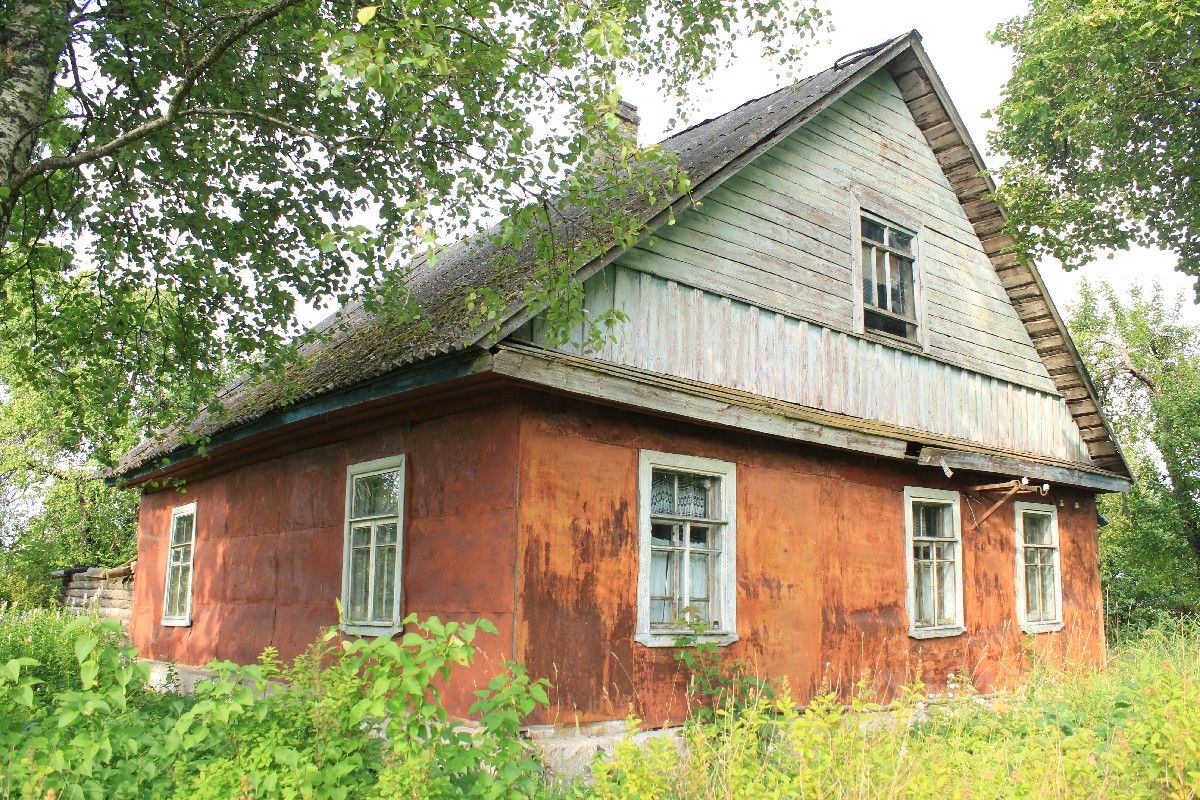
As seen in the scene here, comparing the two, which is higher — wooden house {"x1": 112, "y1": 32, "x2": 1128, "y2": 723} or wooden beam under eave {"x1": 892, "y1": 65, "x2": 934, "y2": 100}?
wooden beam under eave {"x1": 892, "y1": 65, "x2": 934, "y2": 100}

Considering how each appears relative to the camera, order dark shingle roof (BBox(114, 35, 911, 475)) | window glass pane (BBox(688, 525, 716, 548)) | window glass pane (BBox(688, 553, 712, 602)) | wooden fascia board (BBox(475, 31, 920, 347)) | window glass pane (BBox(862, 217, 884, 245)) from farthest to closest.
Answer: window glass pane (BBox(862, 217, 884, 245)), window glass pane (BBox(688, 525, 716, 548)), window glass pane (BBox(688, 553, 712, 602)), dark shingle roof (BBox(114, 35, 911, 475)), wooden fascia board (BBox(475, 31, 920, 347))

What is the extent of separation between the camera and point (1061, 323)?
39.9 feet

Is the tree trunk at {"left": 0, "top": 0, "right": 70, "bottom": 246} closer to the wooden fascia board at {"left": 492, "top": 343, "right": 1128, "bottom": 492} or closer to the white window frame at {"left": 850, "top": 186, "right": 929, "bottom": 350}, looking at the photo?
the wooden fascia board at {"left": 492, "top": 343, "right": 1128, "bottom": 492}

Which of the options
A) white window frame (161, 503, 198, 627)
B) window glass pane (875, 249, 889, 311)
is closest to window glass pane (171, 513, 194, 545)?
white window frame (161, 503, 198, 627)

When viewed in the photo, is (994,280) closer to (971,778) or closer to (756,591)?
(756,591)

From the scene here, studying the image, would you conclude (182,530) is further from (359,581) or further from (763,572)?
(763,572)

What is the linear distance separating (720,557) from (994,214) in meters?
6.43

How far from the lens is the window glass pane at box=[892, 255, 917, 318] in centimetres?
1094

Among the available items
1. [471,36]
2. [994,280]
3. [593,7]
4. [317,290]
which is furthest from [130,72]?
[994,280]

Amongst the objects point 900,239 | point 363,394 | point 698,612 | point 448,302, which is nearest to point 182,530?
point 448,302

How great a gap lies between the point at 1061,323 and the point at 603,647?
8031 mm

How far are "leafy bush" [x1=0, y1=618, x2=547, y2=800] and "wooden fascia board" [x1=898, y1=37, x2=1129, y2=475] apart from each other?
9.44 meters

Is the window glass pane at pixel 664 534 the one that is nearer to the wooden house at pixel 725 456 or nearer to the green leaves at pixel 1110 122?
the wooden house at pixel 725 456

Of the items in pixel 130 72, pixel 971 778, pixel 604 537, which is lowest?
pixel 971 778
